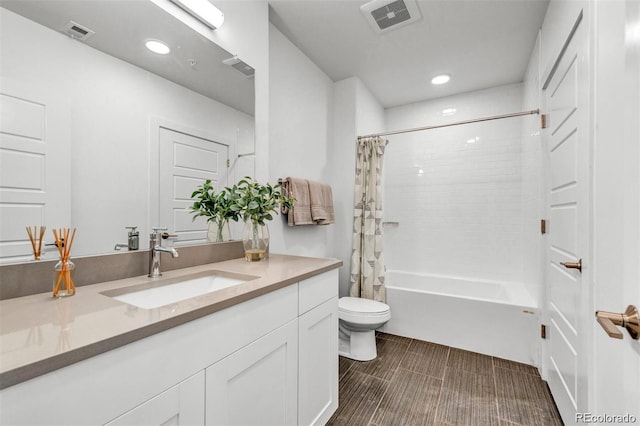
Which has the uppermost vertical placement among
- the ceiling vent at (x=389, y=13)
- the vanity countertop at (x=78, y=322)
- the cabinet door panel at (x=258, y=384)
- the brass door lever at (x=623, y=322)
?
the ceiling vent at (x=389, y=13)

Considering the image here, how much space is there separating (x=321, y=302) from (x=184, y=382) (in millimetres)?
748

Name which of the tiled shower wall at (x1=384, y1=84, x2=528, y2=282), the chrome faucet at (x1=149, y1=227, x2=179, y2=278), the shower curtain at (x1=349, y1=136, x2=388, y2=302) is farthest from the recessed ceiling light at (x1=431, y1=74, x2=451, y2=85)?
the chrome faucet at (x1=149, y1=227, x2=179, y2=278)

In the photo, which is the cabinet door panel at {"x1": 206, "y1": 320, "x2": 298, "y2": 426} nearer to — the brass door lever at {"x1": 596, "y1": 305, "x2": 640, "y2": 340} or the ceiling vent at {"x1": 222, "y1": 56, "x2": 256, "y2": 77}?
the brass door lever at {"x1": 596, "y1": 305, "x2": 640, "y2": 340}

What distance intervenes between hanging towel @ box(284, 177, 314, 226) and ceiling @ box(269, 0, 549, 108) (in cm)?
115

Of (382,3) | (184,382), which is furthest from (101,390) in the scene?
(382,3)

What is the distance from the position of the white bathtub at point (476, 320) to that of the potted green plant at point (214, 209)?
1.74 meters

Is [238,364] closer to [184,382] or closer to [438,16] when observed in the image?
[184,382]

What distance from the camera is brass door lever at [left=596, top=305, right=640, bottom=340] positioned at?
0.58 meters

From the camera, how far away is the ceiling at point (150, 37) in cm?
97

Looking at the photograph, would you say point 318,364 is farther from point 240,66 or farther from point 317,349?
point 240,66

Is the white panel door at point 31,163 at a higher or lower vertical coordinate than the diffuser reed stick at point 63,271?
higher

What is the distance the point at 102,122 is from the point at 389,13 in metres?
1.87

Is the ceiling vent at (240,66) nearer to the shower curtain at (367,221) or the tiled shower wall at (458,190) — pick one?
the shower curtain at (367,221)

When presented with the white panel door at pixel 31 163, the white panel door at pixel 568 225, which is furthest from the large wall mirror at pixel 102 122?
the white panel door at pixel 568 225
